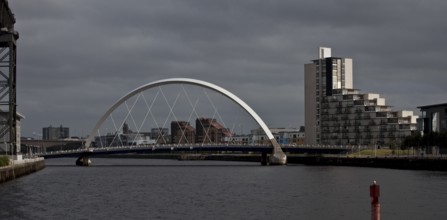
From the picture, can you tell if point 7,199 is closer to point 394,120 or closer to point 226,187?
point 226,187

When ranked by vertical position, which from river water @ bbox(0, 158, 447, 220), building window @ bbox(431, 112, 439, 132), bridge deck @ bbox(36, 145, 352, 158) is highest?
building window @ bbox(431, 112, 439, 132)

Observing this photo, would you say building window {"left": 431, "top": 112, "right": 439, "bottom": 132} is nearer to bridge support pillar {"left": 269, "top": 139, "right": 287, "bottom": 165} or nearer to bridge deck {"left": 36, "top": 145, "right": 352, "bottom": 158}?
bridge deck {"left": 36, "top": 145, "right": 352, "bottom": 158}

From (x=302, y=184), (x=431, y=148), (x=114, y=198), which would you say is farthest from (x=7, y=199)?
(x=431, y=148)

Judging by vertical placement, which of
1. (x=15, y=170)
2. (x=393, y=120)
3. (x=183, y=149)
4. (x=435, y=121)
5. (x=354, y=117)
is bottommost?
(x=15, y=170)

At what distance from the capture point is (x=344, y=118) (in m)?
194

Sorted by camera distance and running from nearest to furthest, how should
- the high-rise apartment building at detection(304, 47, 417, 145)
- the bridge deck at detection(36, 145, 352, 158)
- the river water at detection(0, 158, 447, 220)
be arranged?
the river water at detection(0, 158, 447, 220)
the bridge deck at detection(36, 145, 352, 158)
the high-rise apartment building at detection(304, 47, 417, 145)

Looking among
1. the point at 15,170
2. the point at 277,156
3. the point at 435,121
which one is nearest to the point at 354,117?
the point at 435,121

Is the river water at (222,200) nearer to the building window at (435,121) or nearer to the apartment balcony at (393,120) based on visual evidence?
the building window at (435,121)

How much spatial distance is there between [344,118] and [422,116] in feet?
175

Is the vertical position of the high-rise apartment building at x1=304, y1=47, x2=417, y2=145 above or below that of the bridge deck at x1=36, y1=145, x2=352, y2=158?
above

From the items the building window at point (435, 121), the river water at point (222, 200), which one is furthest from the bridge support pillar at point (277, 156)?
the river water at point (222, 200)

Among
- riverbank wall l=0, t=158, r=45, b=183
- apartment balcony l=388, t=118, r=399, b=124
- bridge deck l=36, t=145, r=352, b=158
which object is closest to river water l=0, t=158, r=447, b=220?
riverbank wall l=0, t=158, r=45, b=183

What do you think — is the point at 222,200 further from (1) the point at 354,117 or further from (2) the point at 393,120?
(1) the point at 354,117

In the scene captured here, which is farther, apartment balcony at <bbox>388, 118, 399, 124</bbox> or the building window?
apartment balcony at <bbox>388, 118, 399, 124</bbox>
